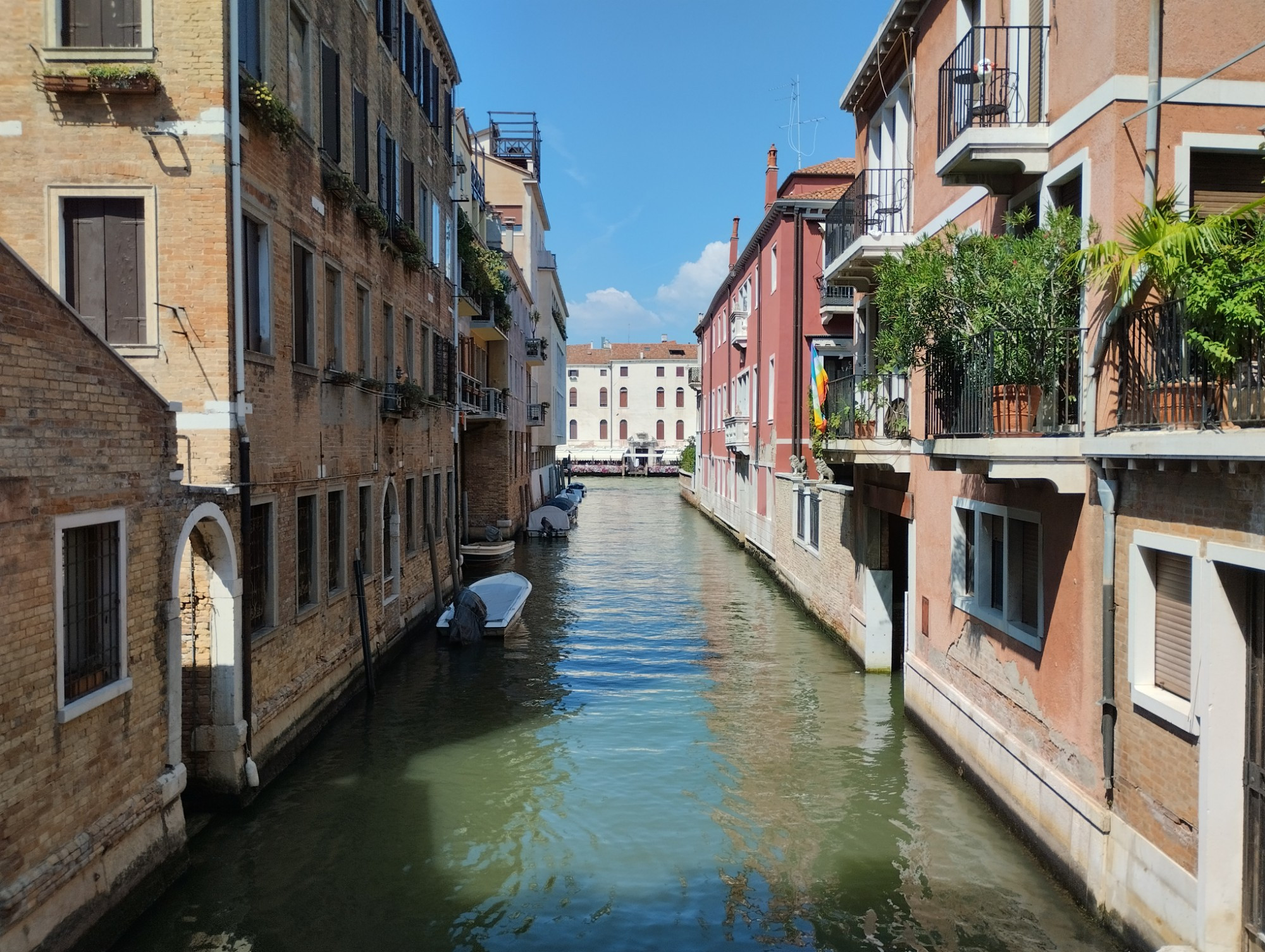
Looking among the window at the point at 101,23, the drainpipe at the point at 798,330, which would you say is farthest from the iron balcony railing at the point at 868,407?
the drainpipe at the point at 798,330

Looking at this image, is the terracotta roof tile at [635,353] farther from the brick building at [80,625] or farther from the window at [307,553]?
the brick building at [80,625]

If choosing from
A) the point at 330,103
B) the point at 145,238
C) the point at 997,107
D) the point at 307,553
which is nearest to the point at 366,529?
the point at 307,553

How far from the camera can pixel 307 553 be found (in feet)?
35.6

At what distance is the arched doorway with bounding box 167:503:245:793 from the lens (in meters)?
8.18

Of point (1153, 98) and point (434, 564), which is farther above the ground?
point (1153, 98)

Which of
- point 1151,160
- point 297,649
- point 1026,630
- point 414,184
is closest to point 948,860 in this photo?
point 1026,630

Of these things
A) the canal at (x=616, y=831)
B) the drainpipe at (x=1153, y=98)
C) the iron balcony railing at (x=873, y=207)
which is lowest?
the canal at (x=616, y=831)

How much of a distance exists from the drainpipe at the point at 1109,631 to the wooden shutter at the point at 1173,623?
32cm

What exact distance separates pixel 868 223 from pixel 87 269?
852 centimetres

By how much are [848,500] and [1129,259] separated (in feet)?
30.6

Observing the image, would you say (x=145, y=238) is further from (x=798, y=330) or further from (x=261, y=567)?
(x=798, y=330)

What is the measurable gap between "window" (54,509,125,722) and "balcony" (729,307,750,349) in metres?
24.0

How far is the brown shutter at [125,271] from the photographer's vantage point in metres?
8.20

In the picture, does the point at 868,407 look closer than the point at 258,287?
No
